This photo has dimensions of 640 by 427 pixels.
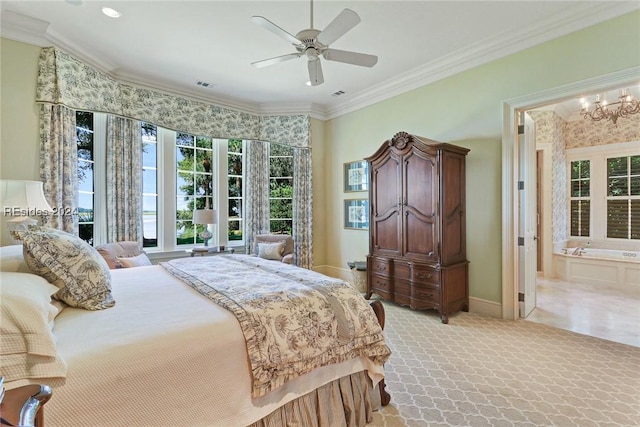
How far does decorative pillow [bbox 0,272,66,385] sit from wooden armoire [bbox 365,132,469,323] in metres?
3.29

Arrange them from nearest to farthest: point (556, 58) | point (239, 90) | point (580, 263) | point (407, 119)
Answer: point (556, 58)
point (407, 119)
point (239, 90)
point (580, 263)

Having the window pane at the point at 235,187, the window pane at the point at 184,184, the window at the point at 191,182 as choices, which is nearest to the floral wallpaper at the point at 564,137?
the window pane at the point at 235,187

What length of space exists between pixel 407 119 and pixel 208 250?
3.49 m

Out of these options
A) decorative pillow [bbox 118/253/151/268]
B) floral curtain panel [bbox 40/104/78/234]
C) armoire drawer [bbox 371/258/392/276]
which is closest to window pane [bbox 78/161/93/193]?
floral curtain panel [bbox 40/104/78/234]

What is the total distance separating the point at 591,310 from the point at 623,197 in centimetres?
298

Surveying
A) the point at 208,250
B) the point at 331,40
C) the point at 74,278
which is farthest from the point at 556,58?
the point at 208,250

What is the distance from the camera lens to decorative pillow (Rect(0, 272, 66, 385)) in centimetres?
103

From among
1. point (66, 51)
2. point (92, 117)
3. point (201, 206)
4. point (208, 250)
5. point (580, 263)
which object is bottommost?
point (580, 263)

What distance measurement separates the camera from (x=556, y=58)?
3.12 metres

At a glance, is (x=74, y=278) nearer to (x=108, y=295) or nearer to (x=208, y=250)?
(x=108, y=295)

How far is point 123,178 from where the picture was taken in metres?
4.04

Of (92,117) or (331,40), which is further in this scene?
(92,117)

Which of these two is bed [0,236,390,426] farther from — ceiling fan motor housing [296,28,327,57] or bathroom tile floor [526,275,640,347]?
bathroom tile floor [526,275,640,347]

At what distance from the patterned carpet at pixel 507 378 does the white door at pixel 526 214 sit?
411 millimetres
